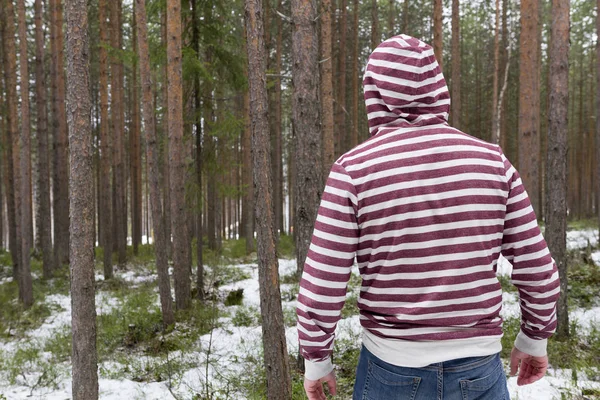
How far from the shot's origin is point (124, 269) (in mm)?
16328

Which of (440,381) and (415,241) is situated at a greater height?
(415,241)

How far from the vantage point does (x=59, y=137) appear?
15.4 metres

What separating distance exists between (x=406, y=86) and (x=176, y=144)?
8.08 meters

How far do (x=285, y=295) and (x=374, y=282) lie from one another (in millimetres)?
8785

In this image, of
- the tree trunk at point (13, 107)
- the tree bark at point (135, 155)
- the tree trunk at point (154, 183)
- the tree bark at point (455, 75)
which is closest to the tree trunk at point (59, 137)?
the tree trunk at point (13, 107)

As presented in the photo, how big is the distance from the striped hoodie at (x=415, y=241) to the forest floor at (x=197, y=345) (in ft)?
12.0

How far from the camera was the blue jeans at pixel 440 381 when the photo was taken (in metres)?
1.70

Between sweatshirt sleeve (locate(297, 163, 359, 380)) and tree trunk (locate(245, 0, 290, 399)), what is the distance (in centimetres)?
310

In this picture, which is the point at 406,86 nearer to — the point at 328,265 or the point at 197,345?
the point at 328,265

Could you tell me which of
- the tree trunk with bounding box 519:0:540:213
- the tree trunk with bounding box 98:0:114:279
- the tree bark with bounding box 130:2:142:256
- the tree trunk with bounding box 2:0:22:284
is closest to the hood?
the tree trunk with bounding box 519:0:540:213

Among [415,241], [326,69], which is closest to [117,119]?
[326,69]

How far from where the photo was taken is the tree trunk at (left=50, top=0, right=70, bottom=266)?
14.6 m

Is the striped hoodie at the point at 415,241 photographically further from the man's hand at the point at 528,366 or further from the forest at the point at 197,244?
the forest at the point at 197,244

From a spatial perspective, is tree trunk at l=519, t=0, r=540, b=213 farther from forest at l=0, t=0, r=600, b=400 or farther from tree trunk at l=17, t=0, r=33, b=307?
tree trunk at l=17, t=0, r=33, b=307
